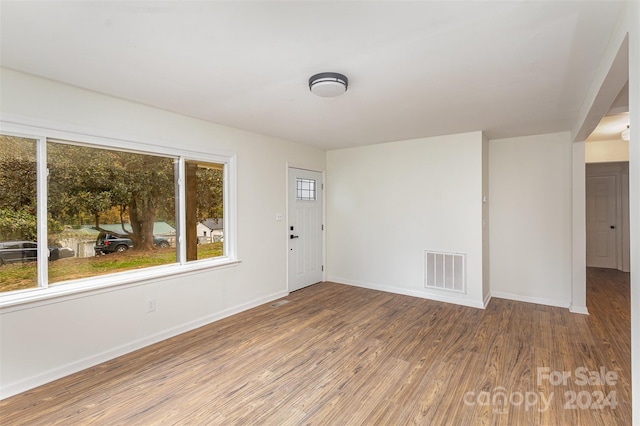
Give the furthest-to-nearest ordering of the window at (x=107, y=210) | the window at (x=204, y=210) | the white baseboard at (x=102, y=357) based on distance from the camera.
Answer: the window at (x=204, y=210) → the window at (x=107, y=210) → the white baseboard at (x=102, y=357)

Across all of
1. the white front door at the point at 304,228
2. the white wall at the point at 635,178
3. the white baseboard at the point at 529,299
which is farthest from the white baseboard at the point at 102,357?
the white baseboard at the point at 529,299

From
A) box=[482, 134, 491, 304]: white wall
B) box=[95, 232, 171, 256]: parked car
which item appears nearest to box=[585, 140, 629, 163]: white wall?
box=[482, 134, 491, 304]: white wall

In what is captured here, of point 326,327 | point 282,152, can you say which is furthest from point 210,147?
point 326,327

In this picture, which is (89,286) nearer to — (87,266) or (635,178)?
(87,266)

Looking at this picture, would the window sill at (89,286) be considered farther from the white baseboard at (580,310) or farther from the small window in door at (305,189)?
the white baseboard at (580,310)

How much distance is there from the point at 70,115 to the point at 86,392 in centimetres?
227

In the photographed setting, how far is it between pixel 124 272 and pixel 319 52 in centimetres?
280

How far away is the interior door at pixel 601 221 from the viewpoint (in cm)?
640

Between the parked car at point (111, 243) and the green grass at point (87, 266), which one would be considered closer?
the green grass at point (87, 266)

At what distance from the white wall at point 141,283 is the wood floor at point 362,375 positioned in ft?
0.55

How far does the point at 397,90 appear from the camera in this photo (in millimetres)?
2633

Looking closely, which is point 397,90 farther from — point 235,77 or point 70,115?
point 70,115

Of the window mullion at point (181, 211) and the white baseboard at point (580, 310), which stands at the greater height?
the window mullion at point (181, 211)

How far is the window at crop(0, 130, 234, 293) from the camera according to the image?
2365mm
